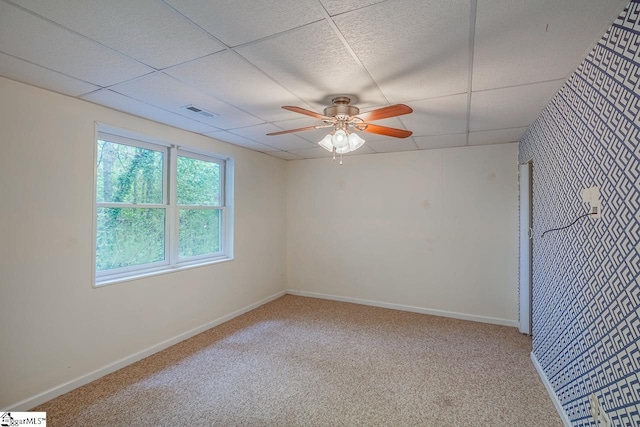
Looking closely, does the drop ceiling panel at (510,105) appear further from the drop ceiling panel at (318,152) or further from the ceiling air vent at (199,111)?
the ceiling air vent at (199,111)

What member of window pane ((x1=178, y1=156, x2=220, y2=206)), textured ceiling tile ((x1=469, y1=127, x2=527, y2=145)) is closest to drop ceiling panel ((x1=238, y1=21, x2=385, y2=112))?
textured ceiling tile ((x1=469, y1=127, x2=527, y2=145))

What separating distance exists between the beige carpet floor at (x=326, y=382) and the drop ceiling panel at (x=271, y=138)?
231 cm

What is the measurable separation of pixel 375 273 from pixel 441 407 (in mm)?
2342

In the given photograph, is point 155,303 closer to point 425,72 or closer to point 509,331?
point 425,72

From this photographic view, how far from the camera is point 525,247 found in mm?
3404

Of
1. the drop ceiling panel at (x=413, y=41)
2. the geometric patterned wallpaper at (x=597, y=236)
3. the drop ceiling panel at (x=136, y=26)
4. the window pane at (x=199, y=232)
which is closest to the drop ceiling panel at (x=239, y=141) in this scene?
the window pane at (x=199, y=232)

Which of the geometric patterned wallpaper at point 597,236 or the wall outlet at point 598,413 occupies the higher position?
the geometric patterned wallpaper at point 597,236

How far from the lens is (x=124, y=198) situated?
281 centimetres

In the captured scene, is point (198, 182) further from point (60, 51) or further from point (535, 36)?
A: point (535, 36)

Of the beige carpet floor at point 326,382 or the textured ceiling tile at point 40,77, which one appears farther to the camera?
the beige carpet floor at point 326,382

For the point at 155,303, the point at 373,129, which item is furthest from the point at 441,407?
the point at 155,303

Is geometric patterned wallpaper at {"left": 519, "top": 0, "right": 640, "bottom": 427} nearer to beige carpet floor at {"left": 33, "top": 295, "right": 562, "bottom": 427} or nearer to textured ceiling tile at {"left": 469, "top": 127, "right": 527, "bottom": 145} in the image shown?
beige carpet floor at {"left": 33, "top": 295, "right": 562, "bottom": 427}

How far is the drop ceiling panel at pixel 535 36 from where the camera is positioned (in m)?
1.26

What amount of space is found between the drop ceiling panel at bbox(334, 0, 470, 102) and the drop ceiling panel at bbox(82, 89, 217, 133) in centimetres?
191
